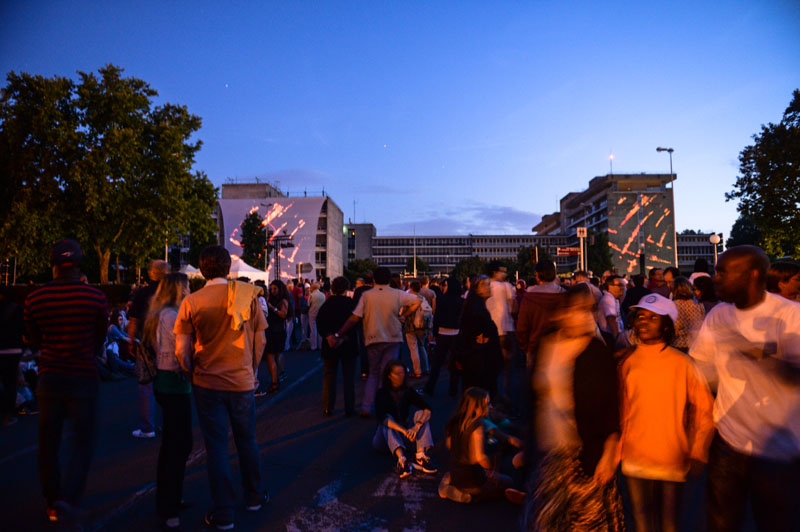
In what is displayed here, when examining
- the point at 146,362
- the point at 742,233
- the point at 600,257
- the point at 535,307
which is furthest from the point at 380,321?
the point at 742,233

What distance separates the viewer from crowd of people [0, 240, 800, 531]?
262 cm

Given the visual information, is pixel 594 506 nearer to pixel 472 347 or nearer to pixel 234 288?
pixel 234 288

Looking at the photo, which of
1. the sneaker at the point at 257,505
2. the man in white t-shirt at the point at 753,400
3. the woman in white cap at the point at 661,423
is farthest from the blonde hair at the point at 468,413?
the man in white t-shirt at the point at 753,400

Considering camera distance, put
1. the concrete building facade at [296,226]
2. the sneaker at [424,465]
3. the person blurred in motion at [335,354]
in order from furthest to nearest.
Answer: the concrete building facade at [296,226] → the person blurred in motion at [335,354] → the sneaker at [424,465]

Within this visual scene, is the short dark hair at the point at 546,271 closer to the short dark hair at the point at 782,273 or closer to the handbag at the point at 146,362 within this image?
the short dark hair at the point at 782,273

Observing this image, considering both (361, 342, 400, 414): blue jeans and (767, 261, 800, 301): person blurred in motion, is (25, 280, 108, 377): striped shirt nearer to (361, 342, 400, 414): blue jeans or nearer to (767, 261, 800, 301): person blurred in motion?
(361, 342, 400, 414): blue jeans

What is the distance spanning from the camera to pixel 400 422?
5883mm

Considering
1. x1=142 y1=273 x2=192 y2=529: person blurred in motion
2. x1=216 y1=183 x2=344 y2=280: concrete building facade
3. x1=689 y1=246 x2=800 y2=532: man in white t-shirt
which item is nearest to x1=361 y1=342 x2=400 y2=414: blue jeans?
x1=142 y1=273 x2=192 y2=529: person blurred in motion

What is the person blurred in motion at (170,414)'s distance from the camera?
161 inches

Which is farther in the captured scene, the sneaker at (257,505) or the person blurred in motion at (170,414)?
the sneaker at (257,505)

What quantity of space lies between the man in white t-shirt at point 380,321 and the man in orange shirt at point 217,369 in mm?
3326

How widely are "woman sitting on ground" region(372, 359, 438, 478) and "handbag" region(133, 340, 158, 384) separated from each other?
2.27 m

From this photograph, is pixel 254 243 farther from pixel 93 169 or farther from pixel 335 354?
pixel 335 354

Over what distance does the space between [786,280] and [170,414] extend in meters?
6.01
